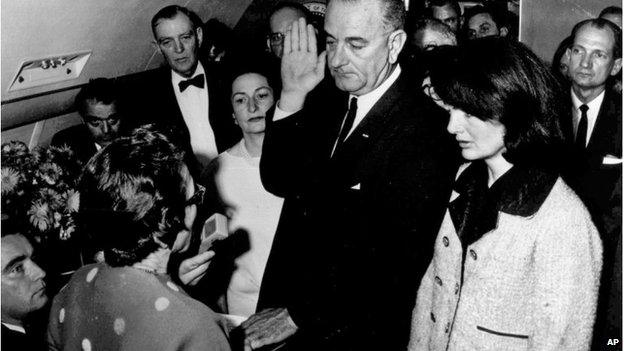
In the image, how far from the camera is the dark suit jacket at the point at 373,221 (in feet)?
5.21

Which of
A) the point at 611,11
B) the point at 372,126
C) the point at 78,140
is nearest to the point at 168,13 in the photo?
→ the point at 78,140

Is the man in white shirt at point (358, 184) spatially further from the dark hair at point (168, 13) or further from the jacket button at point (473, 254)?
the dark hair at point (168, 13)

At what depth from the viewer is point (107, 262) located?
125 centimetres

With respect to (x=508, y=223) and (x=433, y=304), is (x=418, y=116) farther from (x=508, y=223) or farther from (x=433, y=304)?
(x=433, y=304)

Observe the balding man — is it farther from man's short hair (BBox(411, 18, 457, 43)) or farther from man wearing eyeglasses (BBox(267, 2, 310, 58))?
man wearing eyeglasses (BBox(267, 2, 310, 58))

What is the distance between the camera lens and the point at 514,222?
4.50 ft

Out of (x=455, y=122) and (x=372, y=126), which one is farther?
(x=372, y=126)

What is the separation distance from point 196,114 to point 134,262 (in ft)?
6.80

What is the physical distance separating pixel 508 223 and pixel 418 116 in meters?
0.46

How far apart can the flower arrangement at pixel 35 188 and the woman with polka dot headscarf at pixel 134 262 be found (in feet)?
1.35

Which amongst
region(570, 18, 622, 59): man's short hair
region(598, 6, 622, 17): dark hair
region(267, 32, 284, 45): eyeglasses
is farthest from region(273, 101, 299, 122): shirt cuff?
region(598, 6, 622, 17): dark hair

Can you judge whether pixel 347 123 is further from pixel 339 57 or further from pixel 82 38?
pixel 82 38

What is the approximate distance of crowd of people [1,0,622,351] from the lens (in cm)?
124

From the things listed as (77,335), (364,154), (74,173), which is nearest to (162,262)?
(77,335)
